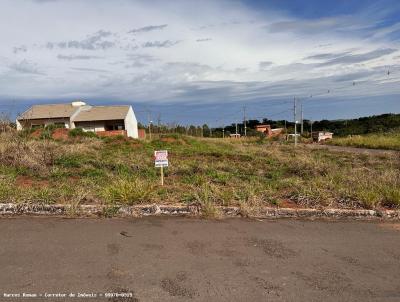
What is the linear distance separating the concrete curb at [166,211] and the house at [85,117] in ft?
129

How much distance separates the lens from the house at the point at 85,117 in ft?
152

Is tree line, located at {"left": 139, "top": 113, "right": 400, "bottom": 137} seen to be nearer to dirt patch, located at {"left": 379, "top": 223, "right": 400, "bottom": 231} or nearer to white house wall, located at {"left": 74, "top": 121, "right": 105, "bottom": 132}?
white house wall, located at {"left": 74, "top": 121, "right": 105, "bottom": 132}

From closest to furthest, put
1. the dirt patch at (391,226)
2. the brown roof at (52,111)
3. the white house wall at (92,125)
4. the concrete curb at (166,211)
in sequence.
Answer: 1. the dirt patch at (391,226)
2. the concrete curb at (166,211)
3. the brown roof at (52,111)
4. the white house wall at (92,125)

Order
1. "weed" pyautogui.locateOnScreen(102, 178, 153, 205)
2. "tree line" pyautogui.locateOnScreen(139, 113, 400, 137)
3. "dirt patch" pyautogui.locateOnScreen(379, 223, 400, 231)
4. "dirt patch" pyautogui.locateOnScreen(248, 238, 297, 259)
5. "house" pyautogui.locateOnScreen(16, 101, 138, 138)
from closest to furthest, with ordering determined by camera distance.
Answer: "dirt patch" pyautogui.locateOnScreen(248, 238, 297, 259)
"dirt patch" pyautogui.locateOnScreen(379, 223, 400, 231)
"weed" pyautogui.locateOnScreen(102, 178, 153, 205)
"house" pyautogui.locateOnScreen(16, 101, 138, 138)
"tree line" pyautogui.locateOnScreen(139, 113, 400, 137)

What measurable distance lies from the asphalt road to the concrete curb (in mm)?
293

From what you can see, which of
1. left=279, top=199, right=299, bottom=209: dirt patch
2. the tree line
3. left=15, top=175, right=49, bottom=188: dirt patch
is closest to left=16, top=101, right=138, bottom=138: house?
the tree line

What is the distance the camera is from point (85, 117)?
46.9 meters

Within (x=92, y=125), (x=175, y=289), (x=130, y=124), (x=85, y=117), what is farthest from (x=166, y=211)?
(x=130, y=124)

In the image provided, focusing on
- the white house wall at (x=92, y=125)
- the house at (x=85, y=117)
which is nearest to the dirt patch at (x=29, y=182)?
the house at (x=85, y=117)

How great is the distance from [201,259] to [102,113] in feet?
149

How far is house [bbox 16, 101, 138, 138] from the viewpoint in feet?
152

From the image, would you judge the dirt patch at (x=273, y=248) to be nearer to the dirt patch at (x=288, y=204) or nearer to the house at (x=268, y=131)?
the dirt patch at (x=288, y=204)

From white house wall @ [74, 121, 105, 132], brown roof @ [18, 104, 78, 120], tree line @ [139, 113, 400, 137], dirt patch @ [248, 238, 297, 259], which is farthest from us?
tree line @ [139, 113, 400, 137]

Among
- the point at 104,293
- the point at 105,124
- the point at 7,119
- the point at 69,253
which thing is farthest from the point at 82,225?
the point at 105,124
